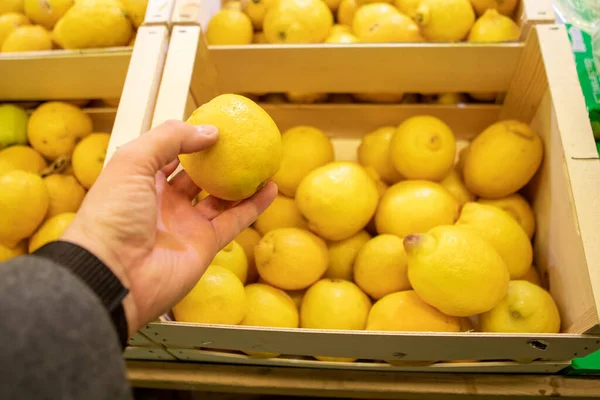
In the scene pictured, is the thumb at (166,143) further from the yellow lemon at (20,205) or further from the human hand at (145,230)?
the yellow lemon at (20,205)

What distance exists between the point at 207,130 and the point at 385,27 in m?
0.65

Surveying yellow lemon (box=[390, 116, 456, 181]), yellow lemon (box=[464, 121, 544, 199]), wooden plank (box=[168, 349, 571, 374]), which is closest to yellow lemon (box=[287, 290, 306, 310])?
wooden plank (box=[168, 349, 571, 374])

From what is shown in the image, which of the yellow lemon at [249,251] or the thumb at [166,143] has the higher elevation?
the thumb at [166,143]

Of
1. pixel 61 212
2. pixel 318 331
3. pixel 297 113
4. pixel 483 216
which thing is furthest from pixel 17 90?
pixel 483 216

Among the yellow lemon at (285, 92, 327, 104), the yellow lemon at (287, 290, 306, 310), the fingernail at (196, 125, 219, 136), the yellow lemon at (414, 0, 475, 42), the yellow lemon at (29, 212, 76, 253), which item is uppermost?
the yellow lemon at (414, 0, 475, 42)

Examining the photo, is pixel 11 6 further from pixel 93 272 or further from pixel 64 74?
pixel 93 272

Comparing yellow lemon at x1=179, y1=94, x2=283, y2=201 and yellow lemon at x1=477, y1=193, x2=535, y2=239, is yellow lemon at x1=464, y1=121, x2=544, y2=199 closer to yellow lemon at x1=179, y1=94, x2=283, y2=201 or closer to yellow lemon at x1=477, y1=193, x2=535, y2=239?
yellow lemon at x1=477, y1=193, x2=535, y2=239

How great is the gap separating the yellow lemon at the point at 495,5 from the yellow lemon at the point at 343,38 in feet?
1.00

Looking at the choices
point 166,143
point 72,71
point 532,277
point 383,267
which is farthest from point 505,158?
point 72,71

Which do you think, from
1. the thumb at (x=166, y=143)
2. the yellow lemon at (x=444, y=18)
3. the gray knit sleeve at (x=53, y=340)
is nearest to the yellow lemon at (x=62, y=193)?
the thumb at (x=166, y=143)

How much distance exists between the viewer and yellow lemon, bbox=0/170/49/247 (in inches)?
34.8

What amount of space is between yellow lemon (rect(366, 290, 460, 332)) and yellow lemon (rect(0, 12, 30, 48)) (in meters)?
1.14

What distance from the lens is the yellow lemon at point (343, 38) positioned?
3.50ft

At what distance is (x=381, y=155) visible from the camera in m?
1.05
